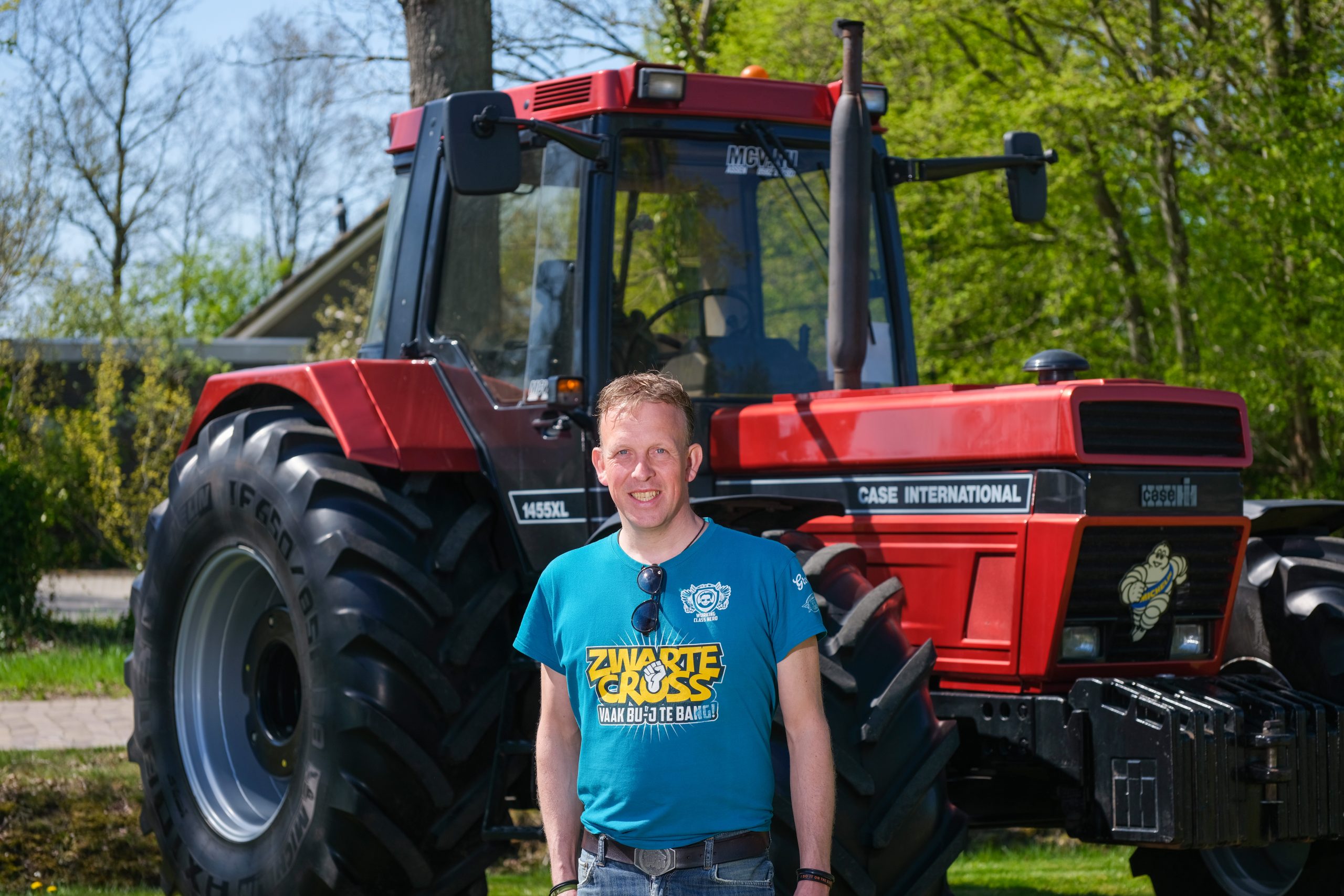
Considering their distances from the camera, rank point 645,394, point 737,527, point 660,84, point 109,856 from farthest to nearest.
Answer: point 109,856
point 660,84
point 737,527
point 645,394

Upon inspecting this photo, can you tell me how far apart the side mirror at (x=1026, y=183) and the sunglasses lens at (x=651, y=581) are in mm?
3182

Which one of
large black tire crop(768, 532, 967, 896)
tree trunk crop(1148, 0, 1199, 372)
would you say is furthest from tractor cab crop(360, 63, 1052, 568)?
tree trunk crop(1148, 0, 1199, 372)

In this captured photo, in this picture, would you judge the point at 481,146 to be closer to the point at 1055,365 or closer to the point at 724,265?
the point at 724,265

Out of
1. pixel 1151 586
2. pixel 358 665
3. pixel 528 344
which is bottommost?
pixel 358 665

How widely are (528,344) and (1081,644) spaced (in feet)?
6.27

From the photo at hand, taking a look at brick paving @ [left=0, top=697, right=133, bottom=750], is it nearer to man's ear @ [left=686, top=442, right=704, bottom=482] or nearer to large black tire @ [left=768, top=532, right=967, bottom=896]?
large black tire @ [left=768, top=532, right=967, bottom=896]

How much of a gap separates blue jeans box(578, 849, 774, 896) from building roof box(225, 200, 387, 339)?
67.0 feet

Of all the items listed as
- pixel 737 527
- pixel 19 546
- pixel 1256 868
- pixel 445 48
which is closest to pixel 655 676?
pixel 737 527

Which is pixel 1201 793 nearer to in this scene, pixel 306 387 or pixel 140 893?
pixel 306 387

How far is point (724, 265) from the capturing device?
4945 millimetres

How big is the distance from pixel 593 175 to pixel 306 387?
1.18 meters

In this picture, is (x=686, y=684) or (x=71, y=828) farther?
(x=71, y=828)

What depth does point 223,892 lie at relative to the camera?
4945 millimetres

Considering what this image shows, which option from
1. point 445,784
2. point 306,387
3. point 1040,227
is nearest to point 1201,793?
point 445,784
